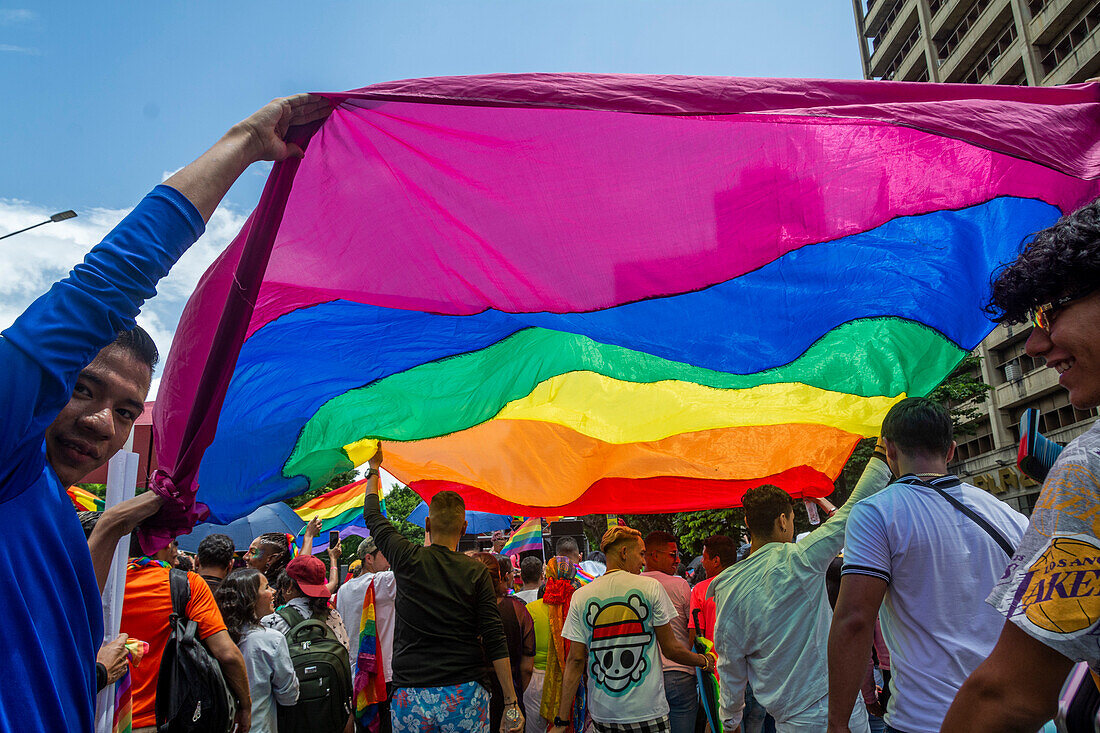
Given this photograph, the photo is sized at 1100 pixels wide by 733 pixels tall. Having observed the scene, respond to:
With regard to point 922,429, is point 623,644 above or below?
below

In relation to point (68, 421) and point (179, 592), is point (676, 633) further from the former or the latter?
point (68, 421)

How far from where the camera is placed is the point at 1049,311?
1438 mm

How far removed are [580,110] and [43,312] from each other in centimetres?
187

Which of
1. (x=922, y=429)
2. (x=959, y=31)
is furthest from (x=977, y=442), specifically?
(x=922, y=429)

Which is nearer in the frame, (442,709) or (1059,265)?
(1059,265)

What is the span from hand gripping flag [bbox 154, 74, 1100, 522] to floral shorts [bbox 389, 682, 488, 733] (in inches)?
58.6

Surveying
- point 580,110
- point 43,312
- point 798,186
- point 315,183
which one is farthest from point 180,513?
point 798,186

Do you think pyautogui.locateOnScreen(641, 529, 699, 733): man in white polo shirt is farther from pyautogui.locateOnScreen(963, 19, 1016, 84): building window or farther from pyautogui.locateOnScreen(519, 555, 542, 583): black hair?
pyautogui.locateOnScreen(963, 19, 1016, 84): building window

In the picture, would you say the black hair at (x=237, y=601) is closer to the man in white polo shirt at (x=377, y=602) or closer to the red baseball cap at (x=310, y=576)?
the red baseball cap at (x=310, y=576)

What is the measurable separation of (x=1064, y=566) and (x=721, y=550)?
231 inches

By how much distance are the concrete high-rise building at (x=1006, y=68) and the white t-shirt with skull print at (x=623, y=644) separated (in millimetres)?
27337

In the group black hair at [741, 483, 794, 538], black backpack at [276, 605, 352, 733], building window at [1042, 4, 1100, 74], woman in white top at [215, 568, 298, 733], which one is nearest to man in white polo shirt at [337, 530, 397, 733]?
black backpack at [276, 605, 352, 733]

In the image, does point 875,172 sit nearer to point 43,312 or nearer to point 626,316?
point 626,316

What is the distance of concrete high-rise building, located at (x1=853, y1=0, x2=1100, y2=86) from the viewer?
28578mm
